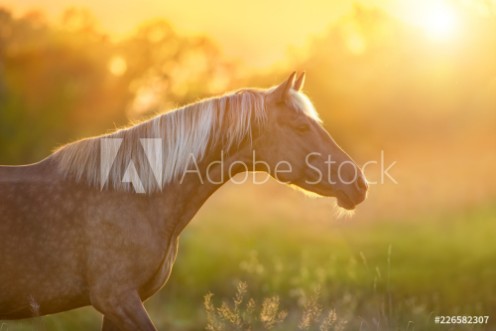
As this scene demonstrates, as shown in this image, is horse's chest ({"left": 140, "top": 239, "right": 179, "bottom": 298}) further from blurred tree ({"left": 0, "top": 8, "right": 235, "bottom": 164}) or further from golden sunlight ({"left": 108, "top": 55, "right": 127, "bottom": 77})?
golden sunlight ({"left": 108, "top": 55, "right": 127, "bottom": 77})

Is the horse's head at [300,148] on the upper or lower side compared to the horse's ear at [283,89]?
lower

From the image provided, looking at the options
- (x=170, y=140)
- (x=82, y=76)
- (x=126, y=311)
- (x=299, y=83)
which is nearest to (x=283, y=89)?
(x=299, y=83)

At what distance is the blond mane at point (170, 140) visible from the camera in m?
5.45

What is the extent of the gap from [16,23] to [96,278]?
32.6 meters

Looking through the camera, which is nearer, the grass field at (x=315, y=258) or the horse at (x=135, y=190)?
the horse at (x=135, y=190)

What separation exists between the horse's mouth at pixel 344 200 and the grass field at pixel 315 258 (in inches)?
222

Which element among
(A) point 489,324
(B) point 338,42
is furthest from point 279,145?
(B) point 338,42

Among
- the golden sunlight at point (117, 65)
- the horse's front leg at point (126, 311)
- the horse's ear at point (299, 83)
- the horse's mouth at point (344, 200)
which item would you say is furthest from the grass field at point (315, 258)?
the golden sunlight at point (117, 65)

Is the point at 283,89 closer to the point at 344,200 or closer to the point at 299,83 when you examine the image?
the point at 299,83

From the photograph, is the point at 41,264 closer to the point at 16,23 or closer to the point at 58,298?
the point at 58,298

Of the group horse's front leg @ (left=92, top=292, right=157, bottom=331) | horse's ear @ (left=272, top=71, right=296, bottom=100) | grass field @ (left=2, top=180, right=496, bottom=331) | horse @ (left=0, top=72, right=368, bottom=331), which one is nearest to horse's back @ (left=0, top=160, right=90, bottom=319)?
horse @ (left=0, top=72, right=368, bottom=331)

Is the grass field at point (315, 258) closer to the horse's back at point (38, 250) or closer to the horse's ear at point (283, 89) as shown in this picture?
the horse's back at point (38, 250)

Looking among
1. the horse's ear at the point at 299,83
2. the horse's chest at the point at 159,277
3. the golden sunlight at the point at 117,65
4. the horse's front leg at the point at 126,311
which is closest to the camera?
the horse's front leg at the point at 126,311

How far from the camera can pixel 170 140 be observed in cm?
548
